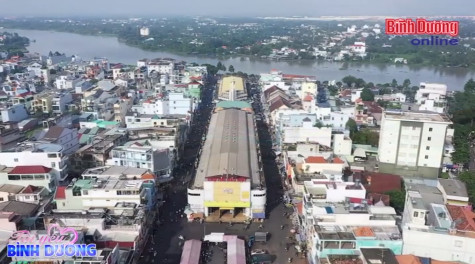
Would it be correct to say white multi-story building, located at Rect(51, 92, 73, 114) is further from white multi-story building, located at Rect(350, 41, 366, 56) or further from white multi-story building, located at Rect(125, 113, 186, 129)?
white multi-story building, located at Rect(350, 41, 366, 56)

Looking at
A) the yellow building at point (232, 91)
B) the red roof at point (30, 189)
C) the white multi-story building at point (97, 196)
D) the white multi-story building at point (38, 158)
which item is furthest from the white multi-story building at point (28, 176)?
the yellow building at point (232, 91)

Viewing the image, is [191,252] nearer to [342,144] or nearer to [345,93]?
[342,144]

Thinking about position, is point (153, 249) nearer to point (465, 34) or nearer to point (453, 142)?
point (453, 142)

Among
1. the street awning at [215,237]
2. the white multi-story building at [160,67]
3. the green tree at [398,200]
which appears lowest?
the street awning at [215,237]

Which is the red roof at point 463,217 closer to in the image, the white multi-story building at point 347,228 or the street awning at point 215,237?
the white multi-story building at point 347,228

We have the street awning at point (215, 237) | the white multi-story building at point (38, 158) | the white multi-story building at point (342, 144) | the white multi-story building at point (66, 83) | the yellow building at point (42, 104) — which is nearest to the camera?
the street awning at point (215, 237)

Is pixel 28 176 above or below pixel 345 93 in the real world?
below

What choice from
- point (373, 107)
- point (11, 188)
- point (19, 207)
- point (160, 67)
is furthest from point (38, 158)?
point (160, 67)

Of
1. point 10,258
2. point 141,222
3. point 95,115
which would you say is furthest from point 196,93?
point 10,258
